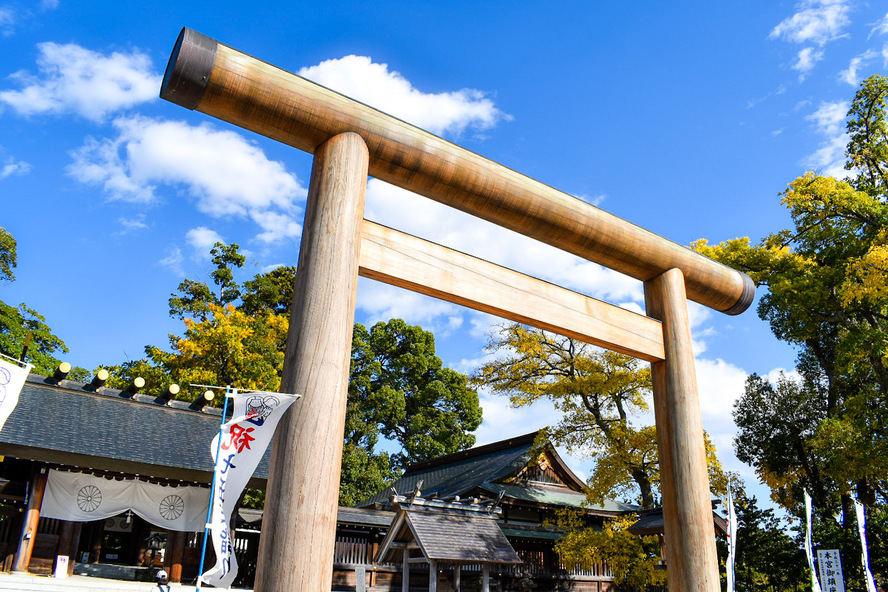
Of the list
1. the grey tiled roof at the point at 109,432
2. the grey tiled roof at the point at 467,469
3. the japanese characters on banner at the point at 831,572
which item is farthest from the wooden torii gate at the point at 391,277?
the grey tiled roof at the point at 467,469

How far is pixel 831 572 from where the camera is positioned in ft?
45.2

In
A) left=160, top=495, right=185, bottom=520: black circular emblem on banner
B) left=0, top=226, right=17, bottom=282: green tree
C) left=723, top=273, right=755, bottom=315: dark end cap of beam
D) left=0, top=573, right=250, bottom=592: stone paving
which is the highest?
left=0, top=226, right=17, bottom=282: green tree

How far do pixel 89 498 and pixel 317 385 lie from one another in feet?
42.2

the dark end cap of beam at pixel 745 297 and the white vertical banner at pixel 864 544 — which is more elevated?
the dark end cap of beam at pixel 745 297

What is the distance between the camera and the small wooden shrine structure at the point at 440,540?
13.6m

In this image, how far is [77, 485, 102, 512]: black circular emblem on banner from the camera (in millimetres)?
12805

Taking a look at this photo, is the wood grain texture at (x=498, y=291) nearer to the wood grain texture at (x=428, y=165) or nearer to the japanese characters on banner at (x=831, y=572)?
the wood grain texture at (x=428, y=165)

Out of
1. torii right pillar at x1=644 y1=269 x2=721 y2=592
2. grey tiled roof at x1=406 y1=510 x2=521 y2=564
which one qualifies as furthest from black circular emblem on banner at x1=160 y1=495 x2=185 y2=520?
torii right pillar at x1=644 y1=269 x2=721 y2=592

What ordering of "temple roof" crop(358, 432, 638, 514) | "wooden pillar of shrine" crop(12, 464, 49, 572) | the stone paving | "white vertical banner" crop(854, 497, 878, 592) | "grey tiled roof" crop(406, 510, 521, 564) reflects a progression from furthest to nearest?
"temple roof" crop(358, 432, 638, 514)
"grey tiled roof" crop(406, 510, 521, 564)
"wooden pillar of shrine" crop(12, 464, 49, 572)
the stone paving
"white vertical banner" crop(854, 497, 878, 592)

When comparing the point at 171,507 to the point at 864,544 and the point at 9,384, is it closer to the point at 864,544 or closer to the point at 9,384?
the point at 9,384

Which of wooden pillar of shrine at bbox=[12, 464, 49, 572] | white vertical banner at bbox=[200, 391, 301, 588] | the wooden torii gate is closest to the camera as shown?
the wooden torii gate

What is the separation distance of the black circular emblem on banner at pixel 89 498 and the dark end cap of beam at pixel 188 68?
1273 cm

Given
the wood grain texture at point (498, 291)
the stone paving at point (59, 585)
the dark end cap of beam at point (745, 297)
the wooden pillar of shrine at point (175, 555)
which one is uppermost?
the dark end cap of beam at point (745, 297)

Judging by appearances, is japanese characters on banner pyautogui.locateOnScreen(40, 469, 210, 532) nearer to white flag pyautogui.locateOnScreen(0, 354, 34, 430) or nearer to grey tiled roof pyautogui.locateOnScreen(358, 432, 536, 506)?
grey tiled roof pyautogui.locateOnScreen(358, 432, 536, 506)
